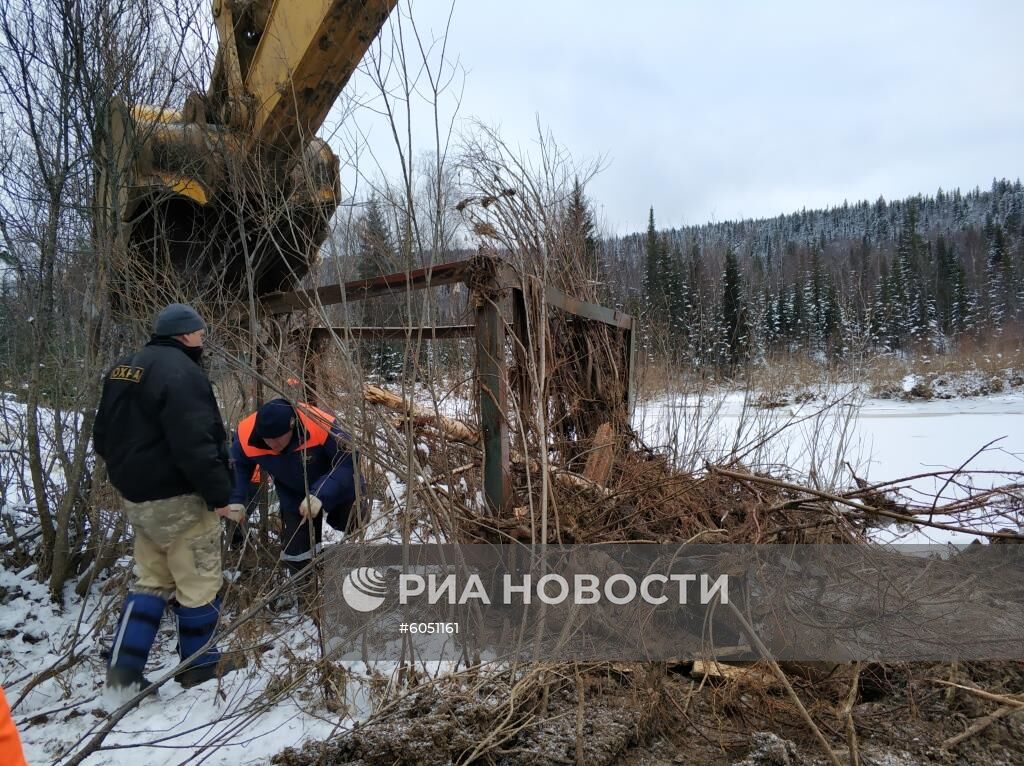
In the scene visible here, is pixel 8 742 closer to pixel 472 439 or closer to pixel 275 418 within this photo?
pixel 275 418

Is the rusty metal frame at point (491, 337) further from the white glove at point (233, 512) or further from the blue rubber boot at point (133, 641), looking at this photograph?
the blue rubber boot at point (133, 641)

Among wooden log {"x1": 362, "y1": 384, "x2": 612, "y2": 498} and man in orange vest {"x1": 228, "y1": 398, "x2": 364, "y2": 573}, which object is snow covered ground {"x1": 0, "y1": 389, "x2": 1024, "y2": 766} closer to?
man in orange vest {"x1": 228, "y1": 398, "x2": 364, "y2": 573}

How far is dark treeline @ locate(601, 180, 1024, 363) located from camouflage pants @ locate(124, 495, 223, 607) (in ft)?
12.1

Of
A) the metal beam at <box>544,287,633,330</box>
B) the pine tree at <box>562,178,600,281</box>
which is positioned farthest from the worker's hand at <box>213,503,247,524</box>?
the pine tree at <box>562,178,600,281</box>

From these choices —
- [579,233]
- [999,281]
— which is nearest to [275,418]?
[579,233]

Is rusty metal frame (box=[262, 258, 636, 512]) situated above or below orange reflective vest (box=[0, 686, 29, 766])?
above

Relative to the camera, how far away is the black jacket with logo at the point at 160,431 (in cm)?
265

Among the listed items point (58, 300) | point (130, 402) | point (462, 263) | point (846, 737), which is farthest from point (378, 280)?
point (846, 737)

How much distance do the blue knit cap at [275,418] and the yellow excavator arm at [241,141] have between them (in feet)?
2.80

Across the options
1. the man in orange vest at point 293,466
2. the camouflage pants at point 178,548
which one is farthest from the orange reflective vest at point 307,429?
the camouflage pants at point 178,548

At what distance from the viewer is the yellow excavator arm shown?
3225mm

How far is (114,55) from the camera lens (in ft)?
11.1

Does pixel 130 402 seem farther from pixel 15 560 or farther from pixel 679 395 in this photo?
pixel 679 395

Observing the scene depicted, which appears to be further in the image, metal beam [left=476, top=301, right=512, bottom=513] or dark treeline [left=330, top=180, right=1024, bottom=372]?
dark treeline [left=330, top=180, right=1024, bottom=372]
